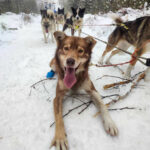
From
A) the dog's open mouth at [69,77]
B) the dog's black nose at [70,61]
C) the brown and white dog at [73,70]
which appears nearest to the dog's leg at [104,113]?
the brown and white dog at [73,70]

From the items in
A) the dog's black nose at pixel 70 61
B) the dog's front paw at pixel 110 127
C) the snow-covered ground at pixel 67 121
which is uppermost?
the dog's black nose at pixel 70 61

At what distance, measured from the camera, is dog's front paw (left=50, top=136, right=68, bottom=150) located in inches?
48.7

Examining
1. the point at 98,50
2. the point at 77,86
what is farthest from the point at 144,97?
the point at 98,50

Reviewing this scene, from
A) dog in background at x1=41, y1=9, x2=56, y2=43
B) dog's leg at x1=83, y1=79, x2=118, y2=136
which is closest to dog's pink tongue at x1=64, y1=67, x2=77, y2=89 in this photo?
dog's leg at x1=83, y1=79, x2=118, y2=136

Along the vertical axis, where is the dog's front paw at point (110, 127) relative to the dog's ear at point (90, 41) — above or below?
below

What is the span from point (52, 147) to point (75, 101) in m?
0.79

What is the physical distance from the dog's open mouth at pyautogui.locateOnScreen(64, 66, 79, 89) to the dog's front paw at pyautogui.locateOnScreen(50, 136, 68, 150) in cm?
73

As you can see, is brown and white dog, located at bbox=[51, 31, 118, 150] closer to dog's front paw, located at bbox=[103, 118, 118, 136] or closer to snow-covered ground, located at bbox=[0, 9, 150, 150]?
dog's front paw, located at bbox=[103, 118, 118, 136]

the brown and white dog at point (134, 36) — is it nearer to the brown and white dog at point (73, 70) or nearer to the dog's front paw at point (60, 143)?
the brown and white dog at point (73, 70)

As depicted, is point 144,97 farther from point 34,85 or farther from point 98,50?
point 98,50

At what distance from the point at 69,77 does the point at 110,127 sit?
3.04 ft

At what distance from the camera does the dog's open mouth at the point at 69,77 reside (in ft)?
5.62

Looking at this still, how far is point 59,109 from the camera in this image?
1.59m

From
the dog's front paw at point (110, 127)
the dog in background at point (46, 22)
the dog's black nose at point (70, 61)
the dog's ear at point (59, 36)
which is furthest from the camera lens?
the dog in background at point (46, 22)
